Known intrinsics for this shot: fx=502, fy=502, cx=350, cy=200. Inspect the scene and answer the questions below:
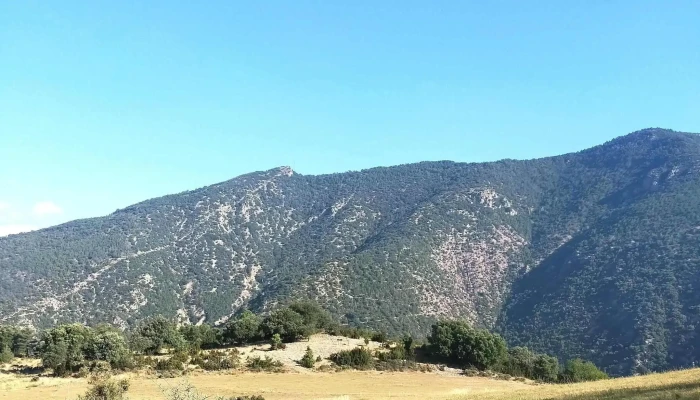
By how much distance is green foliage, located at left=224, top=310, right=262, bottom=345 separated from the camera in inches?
2069

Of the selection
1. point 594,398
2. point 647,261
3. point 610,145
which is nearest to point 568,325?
point 647,261

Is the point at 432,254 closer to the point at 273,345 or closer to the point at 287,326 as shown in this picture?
the point at 287,326

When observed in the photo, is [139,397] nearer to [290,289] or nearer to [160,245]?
[290,289]

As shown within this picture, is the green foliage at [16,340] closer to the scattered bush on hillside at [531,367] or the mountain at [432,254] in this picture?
the mountain at [432,254]

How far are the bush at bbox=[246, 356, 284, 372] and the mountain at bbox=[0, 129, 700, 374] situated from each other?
145 ft

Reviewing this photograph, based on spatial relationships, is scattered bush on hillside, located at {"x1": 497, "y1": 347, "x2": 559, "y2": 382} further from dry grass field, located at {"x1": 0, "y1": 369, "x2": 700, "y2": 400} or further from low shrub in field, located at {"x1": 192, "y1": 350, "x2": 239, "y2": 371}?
low shrub in field, located at {"x1": 192, "y1": 350, "x2": 239, "y2": 371}

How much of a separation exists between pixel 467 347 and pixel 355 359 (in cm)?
1108

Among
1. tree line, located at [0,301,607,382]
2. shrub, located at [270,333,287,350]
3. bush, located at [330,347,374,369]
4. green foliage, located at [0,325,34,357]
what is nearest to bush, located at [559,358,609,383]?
tree line, located at [0,301,607,382]

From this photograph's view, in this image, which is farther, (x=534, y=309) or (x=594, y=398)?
(x=534, y=309)

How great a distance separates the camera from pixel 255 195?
6142 inches

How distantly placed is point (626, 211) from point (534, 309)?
144 ft

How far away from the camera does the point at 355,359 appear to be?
43.7m

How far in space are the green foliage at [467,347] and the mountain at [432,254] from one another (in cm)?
3629

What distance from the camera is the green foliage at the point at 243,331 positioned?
172 feet
